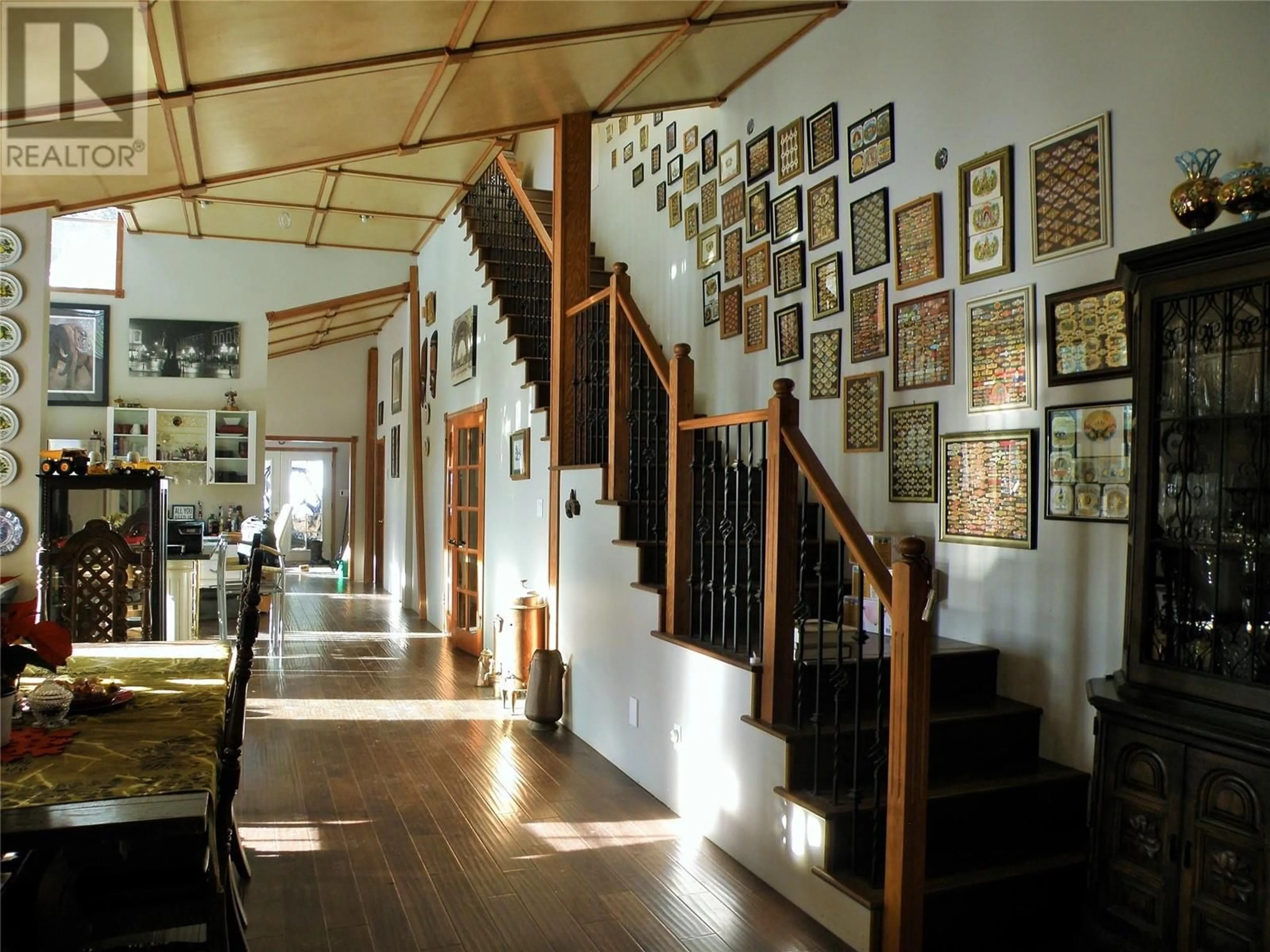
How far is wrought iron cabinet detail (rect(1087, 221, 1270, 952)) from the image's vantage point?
245 centimetres

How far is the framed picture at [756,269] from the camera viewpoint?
530 cm

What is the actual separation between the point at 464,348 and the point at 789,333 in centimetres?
450

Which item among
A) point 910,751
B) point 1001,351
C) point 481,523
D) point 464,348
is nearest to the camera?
point 910,751

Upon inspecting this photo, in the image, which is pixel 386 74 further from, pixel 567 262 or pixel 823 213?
pixel 823 213

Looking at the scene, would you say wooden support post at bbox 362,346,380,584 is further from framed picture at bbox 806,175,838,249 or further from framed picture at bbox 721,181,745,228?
framed picture at bbox 806,175,838,249

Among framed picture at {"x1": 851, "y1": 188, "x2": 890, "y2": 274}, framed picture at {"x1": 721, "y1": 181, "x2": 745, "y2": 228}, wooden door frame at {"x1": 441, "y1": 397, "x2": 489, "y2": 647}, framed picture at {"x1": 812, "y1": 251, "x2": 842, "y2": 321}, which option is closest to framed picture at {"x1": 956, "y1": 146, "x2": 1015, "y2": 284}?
framed picture at {"x1": 851, "y1": 188, "x2": 890, "y2": 274}

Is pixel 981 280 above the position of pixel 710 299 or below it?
below

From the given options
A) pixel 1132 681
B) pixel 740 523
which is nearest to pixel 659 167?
pixel 740 523

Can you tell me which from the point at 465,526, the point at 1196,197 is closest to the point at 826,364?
the point at 1196,197

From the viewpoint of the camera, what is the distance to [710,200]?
5941 millimetres

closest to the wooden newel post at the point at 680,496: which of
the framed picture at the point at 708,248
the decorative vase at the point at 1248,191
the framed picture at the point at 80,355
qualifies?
the framed picture at the point at 708,248

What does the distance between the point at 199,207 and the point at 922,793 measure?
8.30 meters

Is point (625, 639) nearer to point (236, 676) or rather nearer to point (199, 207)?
point (236, 676)

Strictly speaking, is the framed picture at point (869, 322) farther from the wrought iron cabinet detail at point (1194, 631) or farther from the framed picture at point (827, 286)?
the wrought iron cabinet detail at point (1194, 631)
